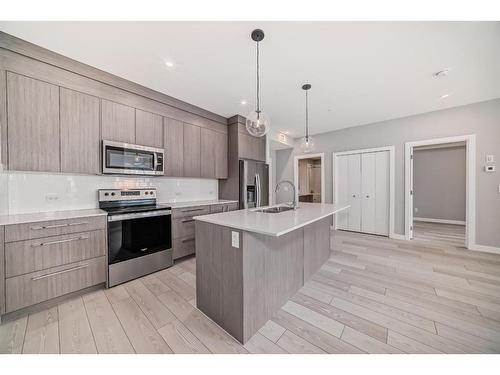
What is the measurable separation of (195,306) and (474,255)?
4352 millimetres

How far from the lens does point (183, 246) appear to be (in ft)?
9.24

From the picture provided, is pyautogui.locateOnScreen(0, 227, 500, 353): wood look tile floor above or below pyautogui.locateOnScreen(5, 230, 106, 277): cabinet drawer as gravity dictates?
below

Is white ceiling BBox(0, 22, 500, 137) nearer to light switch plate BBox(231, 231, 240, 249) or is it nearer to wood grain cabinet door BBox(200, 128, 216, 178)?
wood grain cabinet door BBox(200, 128, 216, 178)

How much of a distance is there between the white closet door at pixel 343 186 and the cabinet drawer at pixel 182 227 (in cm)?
370

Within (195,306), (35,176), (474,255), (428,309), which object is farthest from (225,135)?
(474,255)

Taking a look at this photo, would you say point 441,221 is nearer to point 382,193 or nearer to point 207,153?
point 382,193

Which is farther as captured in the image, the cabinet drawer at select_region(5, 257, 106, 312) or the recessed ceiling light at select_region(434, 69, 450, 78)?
the recessed ceiling light at select_region(434, 69, 450, 78)

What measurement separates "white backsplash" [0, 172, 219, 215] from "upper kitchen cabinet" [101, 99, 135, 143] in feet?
1.95

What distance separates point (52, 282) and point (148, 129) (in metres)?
2.02

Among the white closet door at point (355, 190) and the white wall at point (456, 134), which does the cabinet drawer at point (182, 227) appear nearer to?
the white closet door at point (355, 190)

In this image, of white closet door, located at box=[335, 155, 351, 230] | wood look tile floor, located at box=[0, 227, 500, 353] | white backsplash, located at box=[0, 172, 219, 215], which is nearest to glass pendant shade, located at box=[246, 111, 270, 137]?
wood look tile floor, located at box=[0, 227, 500, 353]

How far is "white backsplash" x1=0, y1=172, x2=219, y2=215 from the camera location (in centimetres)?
197

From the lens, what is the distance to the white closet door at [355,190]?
452 cm

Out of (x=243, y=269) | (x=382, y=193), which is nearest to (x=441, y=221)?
(x=382, y=193)
